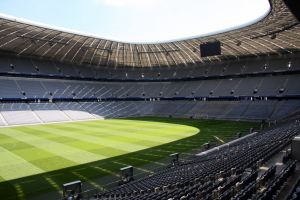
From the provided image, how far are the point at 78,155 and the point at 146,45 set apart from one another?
35414 millimetres

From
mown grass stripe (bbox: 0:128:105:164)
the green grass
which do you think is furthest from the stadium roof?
the green grass

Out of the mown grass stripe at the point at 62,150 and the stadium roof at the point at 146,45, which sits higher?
the stadium roof at the point at 146,45

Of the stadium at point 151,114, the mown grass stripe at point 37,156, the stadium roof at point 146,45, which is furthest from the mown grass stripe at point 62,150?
the stadium roof at point 146,45

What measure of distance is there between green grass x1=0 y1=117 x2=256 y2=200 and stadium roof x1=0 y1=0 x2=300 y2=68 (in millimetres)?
14901

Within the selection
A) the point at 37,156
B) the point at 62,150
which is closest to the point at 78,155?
the point at 62,150

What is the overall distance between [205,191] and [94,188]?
884cm

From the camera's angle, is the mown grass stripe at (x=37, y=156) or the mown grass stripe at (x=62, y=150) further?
the mown grass stripe at (x=62, y=150)

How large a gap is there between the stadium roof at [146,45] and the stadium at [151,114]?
0.21 metres

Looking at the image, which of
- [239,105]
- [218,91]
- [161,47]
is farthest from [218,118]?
[161,47]

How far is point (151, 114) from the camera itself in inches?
2667

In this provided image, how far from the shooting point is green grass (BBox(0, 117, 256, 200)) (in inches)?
704

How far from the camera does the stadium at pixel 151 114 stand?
1432cm

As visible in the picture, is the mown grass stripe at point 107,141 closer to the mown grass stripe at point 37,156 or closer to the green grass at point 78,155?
the green grass at point 78,155

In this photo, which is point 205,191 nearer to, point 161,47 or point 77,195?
point 77,195
